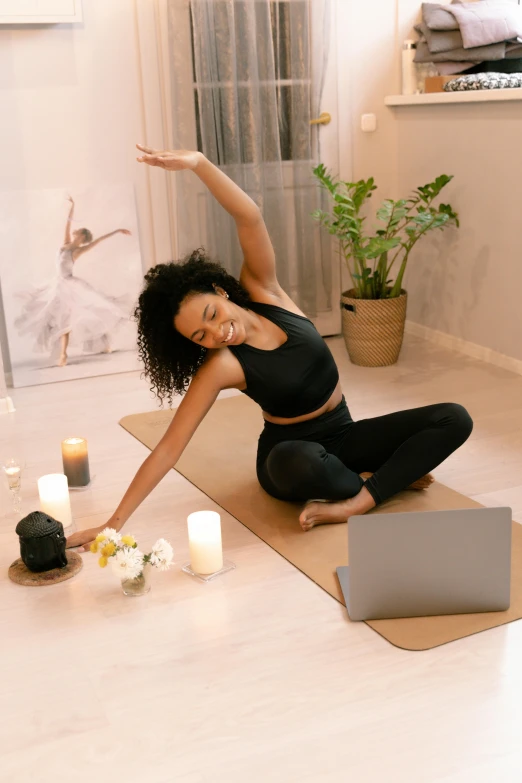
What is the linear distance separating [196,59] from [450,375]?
5.35ft

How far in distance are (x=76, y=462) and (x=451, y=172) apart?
213 centimetres

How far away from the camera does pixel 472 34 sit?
11.8ft

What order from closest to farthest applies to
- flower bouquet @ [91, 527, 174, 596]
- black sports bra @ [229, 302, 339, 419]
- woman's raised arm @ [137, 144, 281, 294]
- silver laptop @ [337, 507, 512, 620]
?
silver laptop @ [337, 507, 512, 620]
flower bouquet @ [91, 527, 174, 596]
woman's raised arm @ [137, 144, 281, 294]
black sports bra @ [229, 302, 339, 419]

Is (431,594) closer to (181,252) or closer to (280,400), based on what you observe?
(280,400)

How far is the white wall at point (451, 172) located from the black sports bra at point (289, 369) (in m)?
1.47

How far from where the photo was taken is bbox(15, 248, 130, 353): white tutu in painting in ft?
12.1

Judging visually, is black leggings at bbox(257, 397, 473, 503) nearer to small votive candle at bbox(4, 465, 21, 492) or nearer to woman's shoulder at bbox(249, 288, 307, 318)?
woman's shoulder at bbox(249, 288, 307, 318)

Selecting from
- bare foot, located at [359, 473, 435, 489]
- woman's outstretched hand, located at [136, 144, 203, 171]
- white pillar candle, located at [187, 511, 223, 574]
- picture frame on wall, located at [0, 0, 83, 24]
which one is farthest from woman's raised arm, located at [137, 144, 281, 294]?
picture frame on wall, located at [0, 0, 83, 24]

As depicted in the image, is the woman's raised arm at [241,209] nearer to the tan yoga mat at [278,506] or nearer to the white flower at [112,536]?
the tan yoga mat at [278,506]

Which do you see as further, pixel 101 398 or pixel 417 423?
pixel 101 398

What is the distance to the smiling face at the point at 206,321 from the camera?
2.08m

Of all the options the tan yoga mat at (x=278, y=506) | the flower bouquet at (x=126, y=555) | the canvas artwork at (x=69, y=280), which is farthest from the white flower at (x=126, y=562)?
the canvas artwork at (x=69, y=280)

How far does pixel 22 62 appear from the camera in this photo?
3482 mm

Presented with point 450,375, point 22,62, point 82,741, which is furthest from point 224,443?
point 22,62
